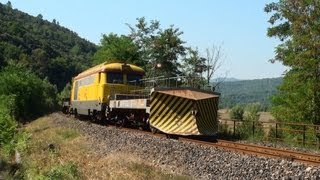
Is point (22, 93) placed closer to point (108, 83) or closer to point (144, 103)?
point (108, 83)

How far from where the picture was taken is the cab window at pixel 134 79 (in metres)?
25.7

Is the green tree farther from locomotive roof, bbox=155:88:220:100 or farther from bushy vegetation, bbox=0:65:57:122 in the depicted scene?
locomotive roof, bbox=155:88:220:100

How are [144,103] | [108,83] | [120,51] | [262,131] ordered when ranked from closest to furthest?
1. [144,103]
2. [262,131]
3. [108,83]
4. [120,51]

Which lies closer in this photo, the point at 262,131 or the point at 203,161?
the point at 203,161

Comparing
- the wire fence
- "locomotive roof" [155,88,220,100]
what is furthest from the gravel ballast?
the wire fence

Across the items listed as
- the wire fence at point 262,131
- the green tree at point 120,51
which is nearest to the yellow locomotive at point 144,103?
the wire fence at point 262,131

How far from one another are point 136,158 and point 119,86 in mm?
11207

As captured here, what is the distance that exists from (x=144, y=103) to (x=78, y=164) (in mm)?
6421

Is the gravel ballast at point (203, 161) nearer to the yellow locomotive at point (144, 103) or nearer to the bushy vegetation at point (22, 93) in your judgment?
the yellow locomotive at point (144, 103)

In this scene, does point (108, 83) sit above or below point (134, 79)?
below

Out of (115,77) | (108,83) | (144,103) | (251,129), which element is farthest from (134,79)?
(251,129)

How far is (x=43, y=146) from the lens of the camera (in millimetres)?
19500

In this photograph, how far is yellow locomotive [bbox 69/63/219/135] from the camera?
1944 centimetres

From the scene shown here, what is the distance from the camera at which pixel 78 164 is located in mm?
14047
